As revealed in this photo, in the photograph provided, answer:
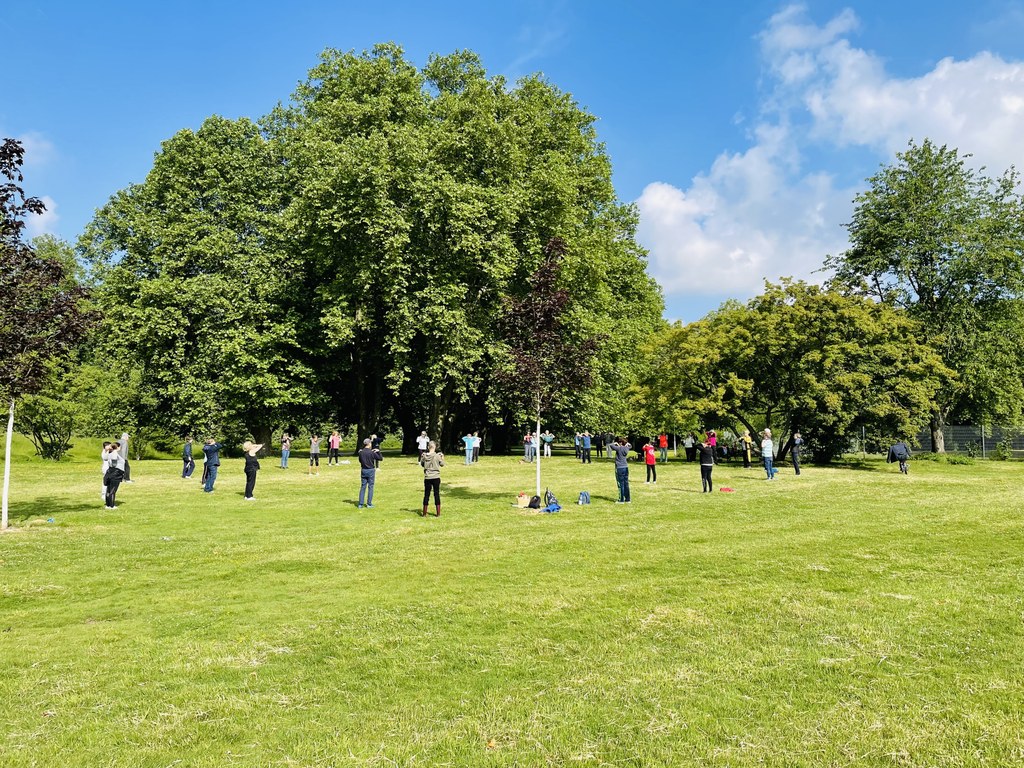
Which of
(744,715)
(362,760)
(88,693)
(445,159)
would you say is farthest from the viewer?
(445,159)

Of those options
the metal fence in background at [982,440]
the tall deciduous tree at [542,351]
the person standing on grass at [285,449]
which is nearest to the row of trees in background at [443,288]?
the metal fence in background at [982,440]

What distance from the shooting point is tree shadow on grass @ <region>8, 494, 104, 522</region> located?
54.7ft

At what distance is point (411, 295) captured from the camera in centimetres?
3556

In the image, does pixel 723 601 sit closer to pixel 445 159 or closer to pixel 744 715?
pixel 744 715

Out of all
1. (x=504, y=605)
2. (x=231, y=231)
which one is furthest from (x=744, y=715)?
(x=231, y=231)

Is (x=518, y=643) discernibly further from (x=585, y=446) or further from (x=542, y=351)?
(x=585, y=446)

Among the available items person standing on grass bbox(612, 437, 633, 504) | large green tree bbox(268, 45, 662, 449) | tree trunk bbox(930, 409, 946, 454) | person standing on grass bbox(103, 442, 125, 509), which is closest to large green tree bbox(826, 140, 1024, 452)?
tree trunk bbox(930, 409, 946, 454)

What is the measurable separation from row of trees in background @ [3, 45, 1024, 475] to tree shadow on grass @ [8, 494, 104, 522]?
13.9 m

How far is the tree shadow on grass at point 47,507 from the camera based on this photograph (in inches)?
656

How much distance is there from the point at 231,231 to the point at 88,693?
1379 inches

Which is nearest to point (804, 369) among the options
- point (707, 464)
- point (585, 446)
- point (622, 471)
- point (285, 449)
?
point (585, 446)

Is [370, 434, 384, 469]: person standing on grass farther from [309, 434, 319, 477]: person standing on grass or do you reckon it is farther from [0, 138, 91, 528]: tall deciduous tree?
[0, 138, 91, 528]: tall deciduous tree

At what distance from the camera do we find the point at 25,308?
1392 centimetres

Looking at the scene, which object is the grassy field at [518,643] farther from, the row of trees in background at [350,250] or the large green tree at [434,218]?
the row of trees in background at [350,250]
